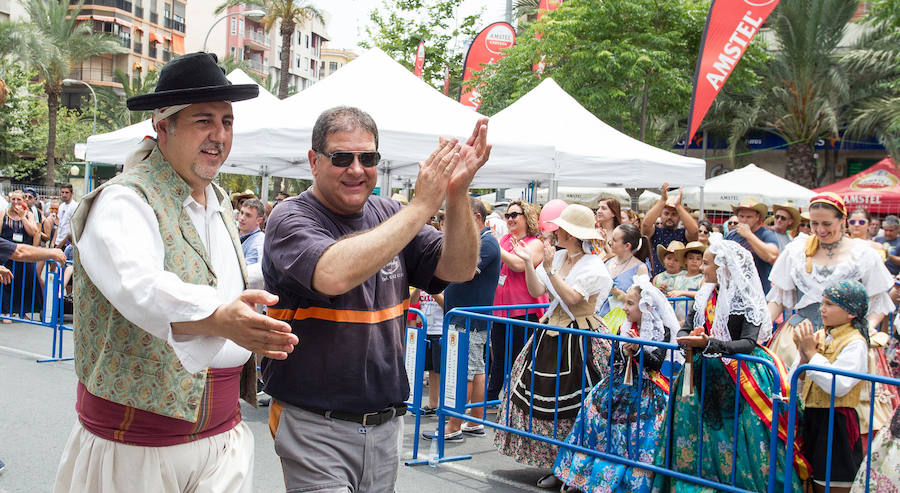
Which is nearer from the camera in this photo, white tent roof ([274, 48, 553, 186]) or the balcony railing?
white tent roof ([274, 48, 553, 186])

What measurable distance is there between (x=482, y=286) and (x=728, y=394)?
2.72m

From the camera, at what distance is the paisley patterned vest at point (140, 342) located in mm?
2207

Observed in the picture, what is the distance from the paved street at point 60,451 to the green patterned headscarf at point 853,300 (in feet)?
7.71

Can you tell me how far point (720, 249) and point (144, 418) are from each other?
10.9 feet

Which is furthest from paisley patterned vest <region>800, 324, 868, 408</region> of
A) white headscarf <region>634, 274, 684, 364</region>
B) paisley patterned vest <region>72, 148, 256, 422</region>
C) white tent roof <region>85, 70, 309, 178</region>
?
white tent roof <region>85, 70, 309, 178</region>

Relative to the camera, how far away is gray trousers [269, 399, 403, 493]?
105 inches

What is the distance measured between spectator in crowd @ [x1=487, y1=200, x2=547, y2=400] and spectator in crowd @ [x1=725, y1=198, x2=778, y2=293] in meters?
1.96

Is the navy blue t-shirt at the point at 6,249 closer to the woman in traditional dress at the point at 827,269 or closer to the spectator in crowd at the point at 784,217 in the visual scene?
the woman in traditional dress at the point at 827,269

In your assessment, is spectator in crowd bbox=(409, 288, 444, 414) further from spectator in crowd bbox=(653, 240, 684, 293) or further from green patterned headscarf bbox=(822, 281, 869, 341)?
green patterned headscarf bbox=(822, 281, 869, 341)

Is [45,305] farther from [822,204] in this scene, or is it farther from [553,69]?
[553,69]

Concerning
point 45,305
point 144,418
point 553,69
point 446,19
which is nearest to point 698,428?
point 144,418

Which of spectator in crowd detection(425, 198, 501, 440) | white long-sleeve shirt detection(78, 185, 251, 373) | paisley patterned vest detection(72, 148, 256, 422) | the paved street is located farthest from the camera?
spectator in crowd detection(425, 198, 501, 440)

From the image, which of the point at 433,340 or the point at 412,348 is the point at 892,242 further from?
the point at 412,348

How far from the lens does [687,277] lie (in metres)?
8.00
